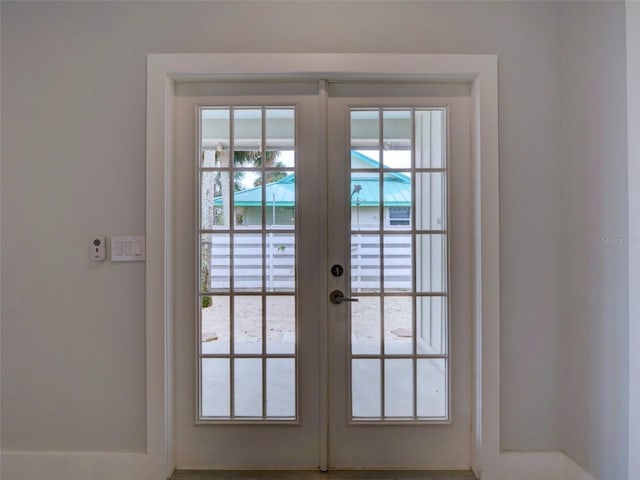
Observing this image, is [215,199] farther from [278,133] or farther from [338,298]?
[338,298]

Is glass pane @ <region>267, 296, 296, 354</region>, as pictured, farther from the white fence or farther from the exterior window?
the exterior window

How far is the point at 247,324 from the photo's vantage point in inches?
69.7

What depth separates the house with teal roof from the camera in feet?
5.77

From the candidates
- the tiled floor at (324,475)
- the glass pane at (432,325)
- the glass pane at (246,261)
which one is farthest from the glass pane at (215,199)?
the tiled floor at (324,475)

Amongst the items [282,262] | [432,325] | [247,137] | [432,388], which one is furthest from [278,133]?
[432,388]

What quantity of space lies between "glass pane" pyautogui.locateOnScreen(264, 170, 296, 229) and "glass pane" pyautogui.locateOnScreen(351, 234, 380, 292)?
1.16 feet

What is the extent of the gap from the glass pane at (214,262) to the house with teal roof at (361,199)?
15 cm

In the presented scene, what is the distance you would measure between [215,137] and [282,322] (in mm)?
1010
